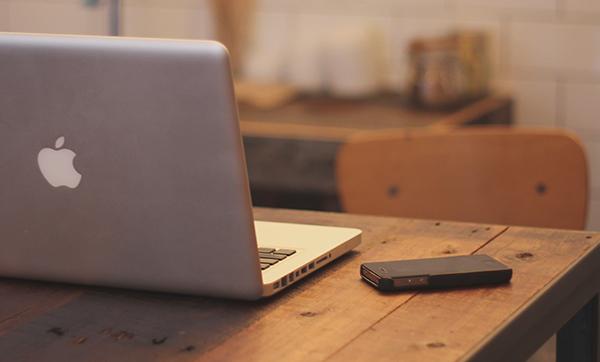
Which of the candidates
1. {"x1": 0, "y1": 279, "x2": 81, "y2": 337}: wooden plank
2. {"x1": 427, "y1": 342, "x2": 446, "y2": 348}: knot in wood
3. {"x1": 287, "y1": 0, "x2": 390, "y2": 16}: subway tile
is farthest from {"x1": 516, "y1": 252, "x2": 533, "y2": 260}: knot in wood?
{"x1": 287, "y1": 0, "x2": 390, "y2": 16}: subway tile

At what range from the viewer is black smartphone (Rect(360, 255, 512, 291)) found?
3.92 feet

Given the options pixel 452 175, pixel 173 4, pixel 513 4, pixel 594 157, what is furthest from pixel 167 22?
pixel 452 175

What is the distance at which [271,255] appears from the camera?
4.15 ft

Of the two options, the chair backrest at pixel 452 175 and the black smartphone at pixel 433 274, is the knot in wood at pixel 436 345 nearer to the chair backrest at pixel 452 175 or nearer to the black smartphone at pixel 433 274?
the black smartphone at pixel 433 274

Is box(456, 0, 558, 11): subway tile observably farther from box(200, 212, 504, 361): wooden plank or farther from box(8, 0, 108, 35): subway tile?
box(200, 212, 504, 361): wooden plank

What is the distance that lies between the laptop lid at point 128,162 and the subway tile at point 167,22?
2.25 meters

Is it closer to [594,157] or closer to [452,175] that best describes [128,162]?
[452,175]

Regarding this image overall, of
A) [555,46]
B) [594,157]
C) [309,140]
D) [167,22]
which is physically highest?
[167,22]

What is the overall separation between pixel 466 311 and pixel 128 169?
373mm

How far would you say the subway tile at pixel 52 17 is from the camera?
11.3 ft

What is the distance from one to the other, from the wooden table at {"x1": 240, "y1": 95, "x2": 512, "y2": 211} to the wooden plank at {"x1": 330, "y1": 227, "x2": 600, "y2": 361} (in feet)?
4.43

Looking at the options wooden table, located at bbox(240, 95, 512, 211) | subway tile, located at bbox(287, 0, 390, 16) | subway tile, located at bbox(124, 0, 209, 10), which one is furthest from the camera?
subway tile, located at bbox(124, 0, 209, 10)

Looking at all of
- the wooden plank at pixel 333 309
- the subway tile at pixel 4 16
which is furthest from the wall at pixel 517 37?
the wooden plank at pixel 333 309

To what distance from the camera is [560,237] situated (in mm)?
1414
